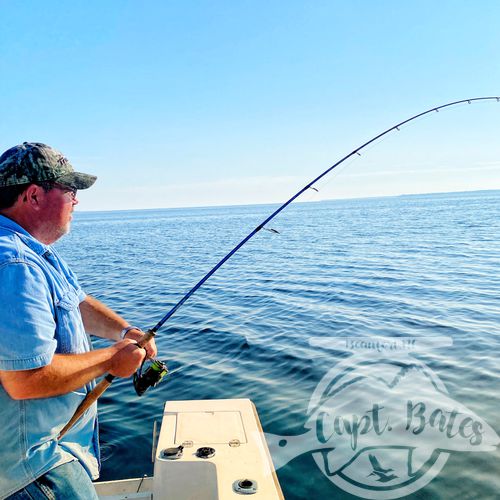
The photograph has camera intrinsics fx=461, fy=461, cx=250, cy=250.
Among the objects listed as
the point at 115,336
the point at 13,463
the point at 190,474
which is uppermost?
the point at 115,336

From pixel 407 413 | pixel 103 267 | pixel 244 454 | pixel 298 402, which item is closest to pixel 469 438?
pixel 407 413

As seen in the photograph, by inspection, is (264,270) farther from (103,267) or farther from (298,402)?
(298,402)

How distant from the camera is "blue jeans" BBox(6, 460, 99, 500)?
6.73ft

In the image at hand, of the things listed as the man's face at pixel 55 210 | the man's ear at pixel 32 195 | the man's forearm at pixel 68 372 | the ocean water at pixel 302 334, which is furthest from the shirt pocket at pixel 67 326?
the ocean water at pixel 302 334

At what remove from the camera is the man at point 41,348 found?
6.25ft

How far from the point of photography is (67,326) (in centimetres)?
227

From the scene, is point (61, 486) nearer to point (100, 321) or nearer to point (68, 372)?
point (68, 372)

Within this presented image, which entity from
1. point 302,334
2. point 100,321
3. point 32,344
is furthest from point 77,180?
point 302,334

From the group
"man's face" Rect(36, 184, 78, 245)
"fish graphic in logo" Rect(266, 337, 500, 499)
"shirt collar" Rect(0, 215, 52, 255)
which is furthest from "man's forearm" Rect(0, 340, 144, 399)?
"fish graphic in logo" Rect(266, 337, 500, 499)

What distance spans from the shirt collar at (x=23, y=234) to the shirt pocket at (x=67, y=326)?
0.82 ft

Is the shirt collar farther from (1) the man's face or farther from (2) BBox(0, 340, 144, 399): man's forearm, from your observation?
(2) BBox(0, 340, 144, 399): man's forearm

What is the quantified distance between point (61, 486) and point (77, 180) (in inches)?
58.5

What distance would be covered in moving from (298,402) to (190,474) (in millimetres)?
3334

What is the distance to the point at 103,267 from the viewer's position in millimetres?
23156
